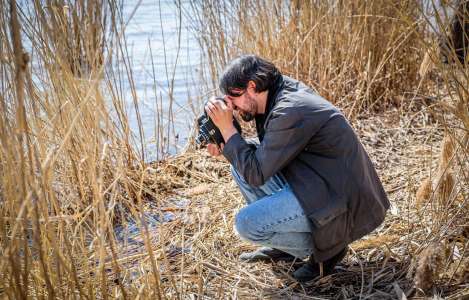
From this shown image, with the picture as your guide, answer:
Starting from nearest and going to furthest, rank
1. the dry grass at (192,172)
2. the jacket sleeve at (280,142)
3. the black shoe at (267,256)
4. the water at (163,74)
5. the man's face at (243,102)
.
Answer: the dry grass at (192,172) → the jacket sleeve at (280,142) → the man's face at (243,102) → the black shoe at (267,256) → the water at (163,74)

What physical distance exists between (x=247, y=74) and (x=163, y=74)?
2904 mm

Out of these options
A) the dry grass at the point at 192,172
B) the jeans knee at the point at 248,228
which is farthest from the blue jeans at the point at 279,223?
the dry grass at the point at 192,172

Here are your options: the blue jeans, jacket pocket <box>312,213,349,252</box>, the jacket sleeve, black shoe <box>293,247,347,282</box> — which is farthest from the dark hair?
black shoe <box>293,247,347,282</box>

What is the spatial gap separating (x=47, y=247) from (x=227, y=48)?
6.72 ft

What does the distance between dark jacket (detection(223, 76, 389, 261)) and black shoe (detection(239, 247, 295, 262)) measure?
29 centimetres

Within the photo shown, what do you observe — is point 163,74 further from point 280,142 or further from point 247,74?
point 280,142

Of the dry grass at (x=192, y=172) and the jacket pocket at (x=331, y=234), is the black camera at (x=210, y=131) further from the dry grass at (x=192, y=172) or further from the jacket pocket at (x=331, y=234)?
the jacket pocket at (x=331, y=234)

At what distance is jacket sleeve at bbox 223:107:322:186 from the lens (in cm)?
184

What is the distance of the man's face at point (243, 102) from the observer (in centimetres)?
194

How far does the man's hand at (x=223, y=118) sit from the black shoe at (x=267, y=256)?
17.4 inches

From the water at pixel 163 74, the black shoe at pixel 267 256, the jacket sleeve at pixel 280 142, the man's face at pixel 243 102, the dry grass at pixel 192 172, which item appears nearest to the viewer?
the dry grass at pixel 192 172

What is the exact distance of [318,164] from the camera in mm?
1884

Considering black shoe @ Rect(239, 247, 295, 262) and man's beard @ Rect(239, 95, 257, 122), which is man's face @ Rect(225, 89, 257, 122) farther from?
black shoe @ Rect(239, 247, 295, 262)

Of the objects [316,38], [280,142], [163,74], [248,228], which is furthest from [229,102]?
[163,74]
